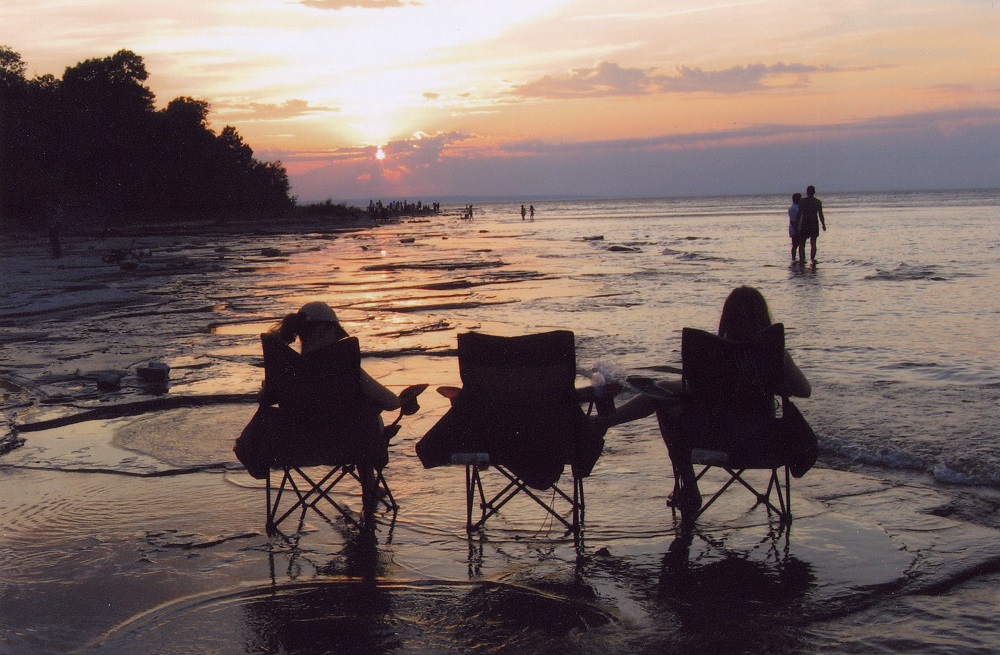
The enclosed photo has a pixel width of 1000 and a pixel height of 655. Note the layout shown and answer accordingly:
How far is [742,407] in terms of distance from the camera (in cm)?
461

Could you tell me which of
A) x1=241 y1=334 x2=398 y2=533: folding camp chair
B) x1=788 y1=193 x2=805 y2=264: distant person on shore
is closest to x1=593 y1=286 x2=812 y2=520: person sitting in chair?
x1=241 y1=334 x2=398 y2=533: folding camp chair

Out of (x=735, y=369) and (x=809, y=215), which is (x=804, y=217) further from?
(x=735, y=369)

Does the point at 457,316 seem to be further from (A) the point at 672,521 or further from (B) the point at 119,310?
(A) the point at 672,521

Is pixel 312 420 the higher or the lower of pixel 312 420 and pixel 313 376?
the lower

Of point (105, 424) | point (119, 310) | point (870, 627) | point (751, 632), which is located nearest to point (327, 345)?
point (751, 632)

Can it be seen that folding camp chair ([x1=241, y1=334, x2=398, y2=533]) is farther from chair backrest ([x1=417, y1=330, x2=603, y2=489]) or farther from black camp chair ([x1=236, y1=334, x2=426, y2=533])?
chair backrest ([x1=417, y1=330, x2=603, y2=489])

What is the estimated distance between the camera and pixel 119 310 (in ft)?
54.7

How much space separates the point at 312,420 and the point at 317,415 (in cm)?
5

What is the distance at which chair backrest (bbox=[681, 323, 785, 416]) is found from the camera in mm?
4465

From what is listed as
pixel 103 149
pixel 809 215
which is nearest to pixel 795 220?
pixel 809 215

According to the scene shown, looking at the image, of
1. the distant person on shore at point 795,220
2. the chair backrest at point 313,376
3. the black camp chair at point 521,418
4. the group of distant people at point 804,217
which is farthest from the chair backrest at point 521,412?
the distant person on shore at point 795,220

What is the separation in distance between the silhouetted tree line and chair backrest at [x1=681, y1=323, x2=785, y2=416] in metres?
69.9

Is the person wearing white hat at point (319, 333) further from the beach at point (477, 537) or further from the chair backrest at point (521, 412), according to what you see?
the beach at point (477, 537)

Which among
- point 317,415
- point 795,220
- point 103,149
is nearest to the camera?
point 317,415
